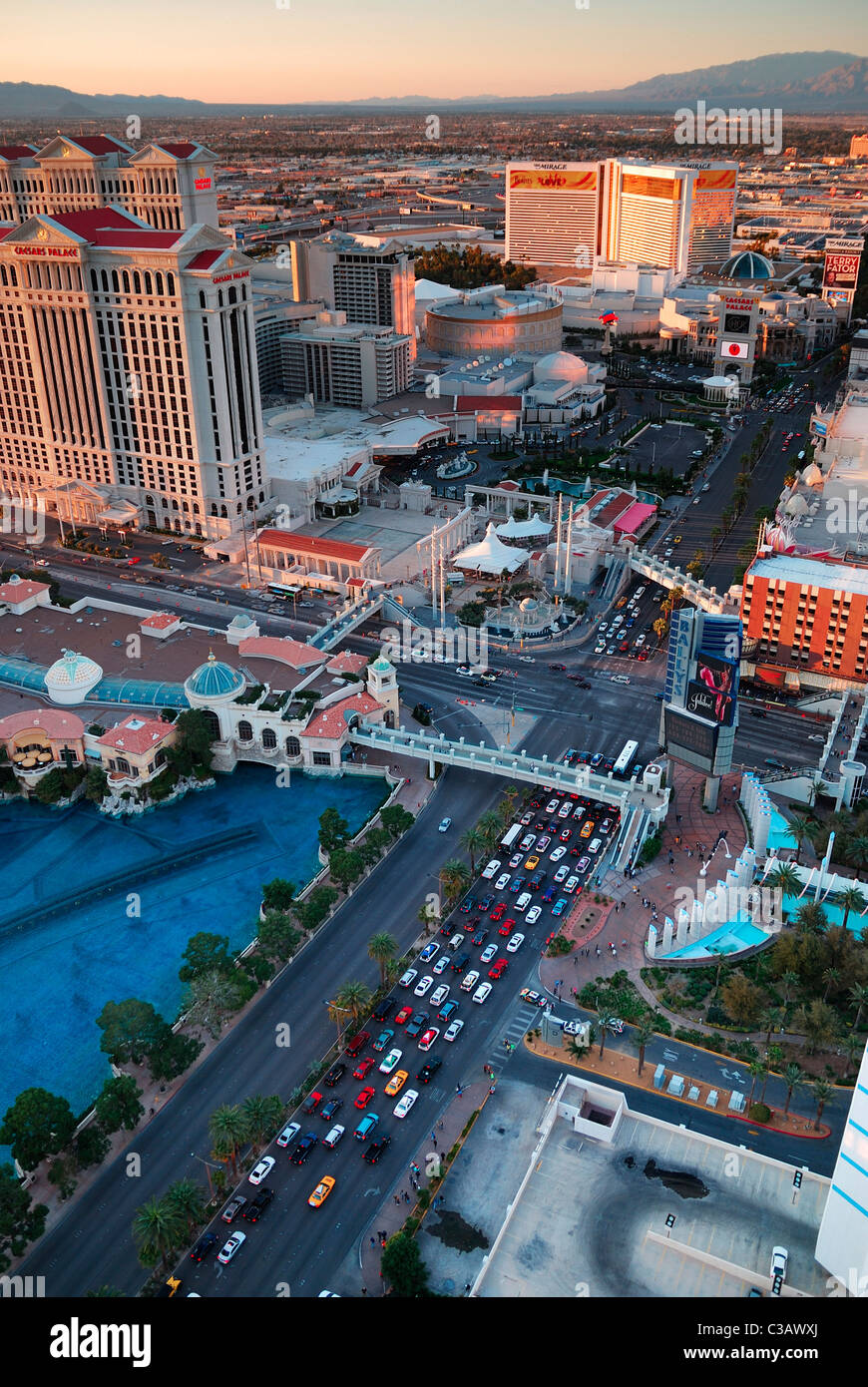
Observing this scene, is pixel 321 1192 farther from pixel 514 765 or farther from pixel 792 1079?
pixel 514 765

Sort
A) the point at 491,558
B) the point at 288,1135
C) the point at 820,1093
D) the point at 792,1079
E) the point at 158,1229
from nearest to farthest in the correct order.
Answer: the point at 158,1229 < the point at 820,1093 < the point at 792,1079 < the point at 288,1135 < the point at 491,558

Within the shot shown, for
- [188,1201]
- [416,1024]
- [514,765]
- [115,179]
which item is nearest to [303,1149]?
[188,1201]

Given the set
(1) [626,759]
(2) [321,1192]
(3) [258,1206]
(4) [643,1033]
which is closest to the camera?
(3) [258,1206]

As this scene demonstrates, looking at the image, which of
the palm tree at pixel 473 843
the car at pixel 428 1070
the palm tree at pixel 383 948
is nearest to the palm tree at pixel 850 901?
the palm tree at pixel 473 843

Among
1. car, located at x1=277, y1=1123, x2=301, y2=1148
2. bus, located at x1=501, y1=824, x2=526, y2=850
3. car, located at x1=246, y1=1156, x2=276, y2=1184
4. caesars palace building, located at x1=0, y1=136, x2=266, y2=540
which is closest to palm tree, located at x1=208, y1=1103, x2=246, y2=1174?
car, located at x1=246, y1=1156, x2=276, y2=1184

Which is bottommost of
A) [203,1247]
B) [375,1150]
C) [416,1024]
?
[203,1247]

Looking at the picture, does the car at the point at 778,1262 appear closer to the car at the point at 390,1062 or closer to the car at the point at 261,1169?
the car at the point at 390,1062

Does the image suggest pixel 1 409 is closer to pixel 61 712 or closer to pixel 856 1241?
pixel 61 712
